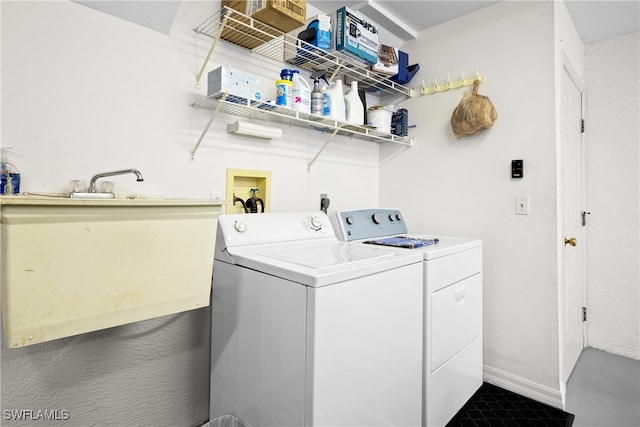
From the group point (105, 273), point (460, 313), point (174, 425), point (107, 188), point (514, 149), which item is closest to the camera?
point (105, 273)

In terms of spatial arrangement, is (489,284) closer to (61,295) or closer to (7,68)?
(61,295)

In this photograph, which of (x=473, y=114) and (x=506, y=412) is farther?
(x=473, y=114)

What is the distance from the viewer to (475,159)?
240cm

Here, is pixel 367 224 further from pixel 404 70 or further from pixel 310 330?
pixel 404 70

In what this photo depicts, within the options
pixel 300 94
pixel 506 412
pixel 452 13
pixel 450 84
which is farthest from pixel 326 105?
pixel 506 412

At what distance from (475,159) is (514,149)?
245 millimetres

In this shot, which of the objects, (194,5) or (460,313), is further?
(460,313)

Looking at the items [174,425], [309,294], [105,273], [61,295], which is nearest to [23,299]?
[61,295]

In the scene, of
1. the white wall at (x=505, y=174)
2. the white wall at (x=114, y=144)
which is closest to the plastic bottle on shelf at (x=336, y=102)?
the white wall at (x=114, y=144)

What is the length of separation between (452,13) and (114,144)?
7.51 feet

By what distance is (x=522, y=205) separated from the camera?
219cm

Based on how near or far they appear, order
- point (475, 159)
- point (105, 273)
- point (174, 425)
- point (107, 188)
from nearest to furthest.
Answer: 1. point (105, 273)
2. point (107, 188)
3. point (174, 425)
4. point (475, 159)

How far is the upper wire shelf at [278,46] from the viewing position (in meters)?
1.71

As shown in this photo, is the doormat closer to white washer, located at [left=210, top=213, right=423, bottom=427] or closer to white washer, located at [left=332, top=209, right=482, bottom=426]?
white washer, located at [left=332, top=209, right=482, bottom=426]
